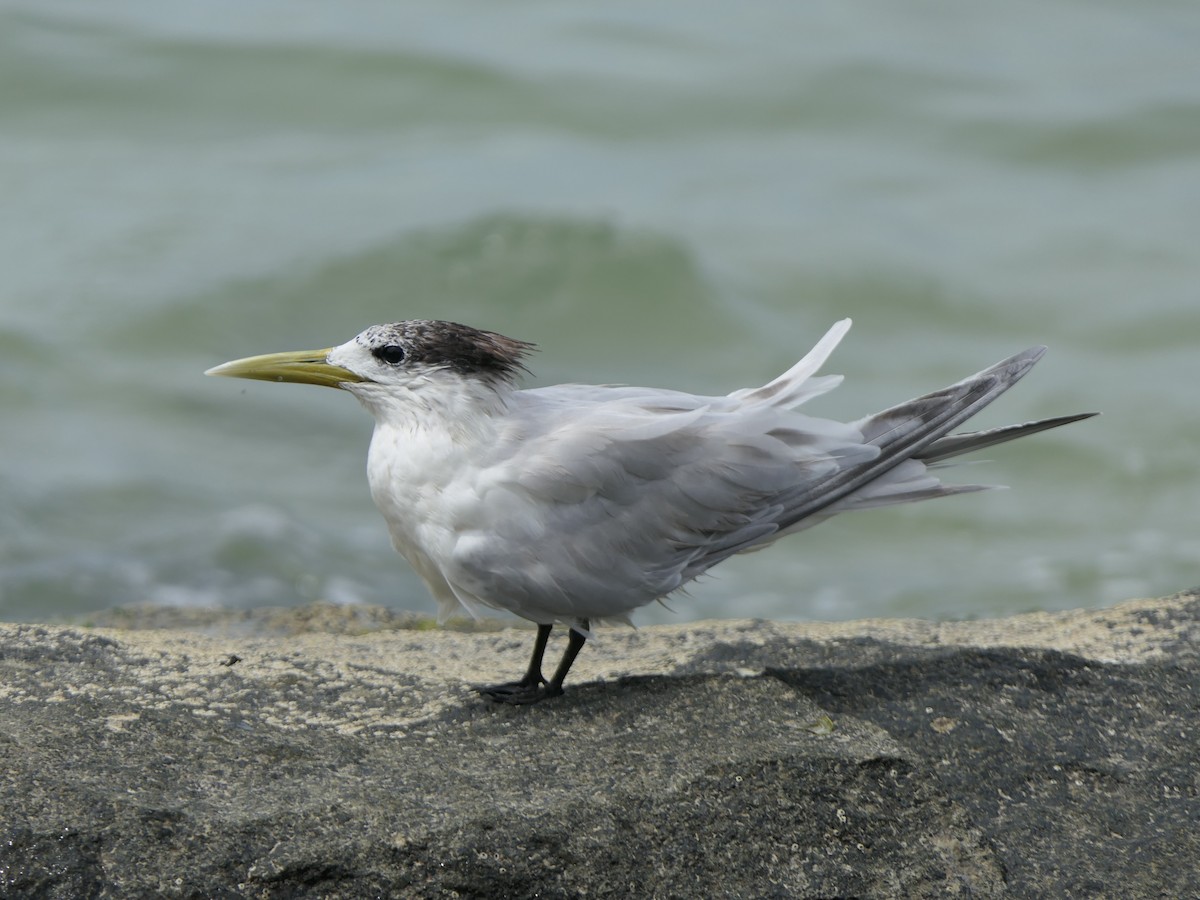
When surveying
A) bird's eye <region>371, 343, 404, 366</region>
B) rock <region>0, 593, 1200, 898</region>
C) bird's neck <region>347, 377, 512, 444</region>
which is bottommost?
rock <region>0, 593, 1200, 898</region>

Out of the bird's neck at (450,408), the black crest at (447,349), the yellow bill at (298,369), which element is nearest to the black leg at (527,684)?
the bird's neck at (450,408)

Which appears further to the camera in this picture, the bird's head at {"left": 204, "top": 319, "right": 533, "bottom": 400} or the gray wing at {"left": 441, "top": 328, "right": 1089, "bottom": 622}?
the bird's head at {"left": 204, "top": 319, "right": 533, "bottom": 400}

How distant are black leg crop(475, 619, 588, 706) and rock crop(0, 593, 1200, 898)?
52 millimetres

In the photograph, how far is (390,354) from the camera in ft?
12.4

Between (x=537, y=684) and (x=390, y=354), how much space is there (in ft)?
2.94

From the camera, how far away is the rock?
9.72 feet

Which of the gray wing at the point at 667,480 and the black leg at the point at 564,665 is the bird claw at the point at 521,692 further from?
the gray wing at the point at 667,480

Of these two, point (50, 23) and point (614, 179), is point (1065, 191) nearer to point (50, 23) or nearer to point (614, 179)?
point (614, 179)

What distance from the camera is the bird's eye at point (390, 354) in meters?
3.76

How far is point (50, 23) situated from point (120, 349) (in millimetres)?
4683

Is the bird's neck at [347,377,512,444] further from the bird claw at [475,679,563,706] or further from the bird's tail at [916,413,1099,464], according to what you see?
the bird's tail at [916,413,1099,464]

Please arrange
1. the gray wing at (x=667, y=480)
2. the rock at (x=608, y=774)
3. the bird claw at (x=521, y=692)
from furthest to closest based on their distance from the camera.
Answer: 1. the bird claw at (x=521, y=692)
2. the gray wing at (x=667, y=480)
3. the rock at (x=608, y=774)

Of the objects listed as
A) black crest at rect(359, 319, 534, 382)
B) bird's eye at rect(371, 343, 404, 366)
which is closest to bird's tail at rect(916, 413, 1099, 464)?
black crest at rect(359, 319, 534, 382)

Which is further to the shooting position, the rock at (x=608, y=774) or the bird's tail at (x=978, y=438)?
the bird's tail at (x=978, y=438)
